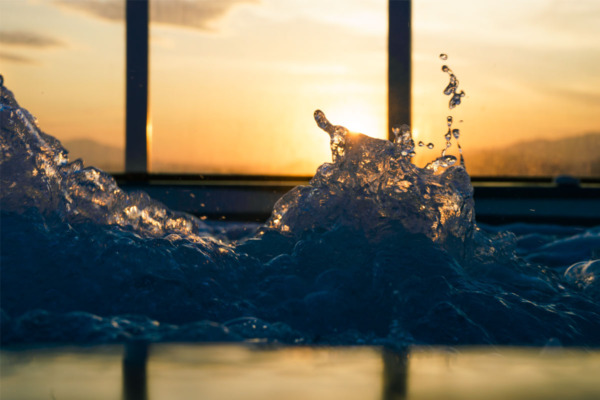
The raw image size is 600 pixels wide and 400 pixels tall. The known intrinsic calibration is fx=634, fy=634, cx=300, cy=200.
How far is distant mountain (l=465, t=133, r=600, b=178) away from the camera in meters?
4.51

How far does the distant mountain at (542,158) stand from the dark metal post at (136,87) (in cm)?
230

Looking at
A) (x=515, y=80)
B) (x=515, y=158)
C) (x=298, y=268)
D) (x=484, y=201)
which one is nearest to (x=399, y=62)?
(x=515, y=80)

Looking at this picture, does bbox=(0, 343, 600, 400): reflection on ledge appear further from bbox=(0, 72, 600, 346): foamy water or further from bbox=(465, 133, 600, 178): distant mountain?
bbox=(465, 133, 600, 178): distant mountain

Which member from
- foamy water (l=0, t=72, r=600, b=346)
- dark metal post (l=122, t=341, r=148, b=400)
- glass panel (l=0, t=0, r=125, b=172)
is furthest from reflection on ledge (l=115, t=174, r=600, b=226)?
dark metal post (l=122, t=341, r=148, b=400)

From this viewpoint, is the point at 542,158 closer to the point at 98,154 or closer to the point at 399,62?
the point at 399,62

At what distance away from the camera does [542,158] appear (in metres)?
4.58

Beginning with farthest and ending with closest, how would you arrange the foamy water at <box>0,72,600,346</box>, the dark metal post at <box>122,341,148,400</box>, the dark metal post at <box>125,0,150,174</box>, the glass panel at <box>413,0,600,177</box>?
Result: the dark metal post at <box>125,0,150,174</box> < the glass panel at <box>413,0,600,177</box> < the foamy water at <box>0,72,600,346</box> < the dark metal post at <box>122,341,148,400</box>

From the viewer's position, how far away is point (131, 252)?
4.66 feet

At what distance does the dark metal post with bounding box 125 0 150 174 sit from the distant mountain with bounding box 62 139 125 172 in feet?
0.23

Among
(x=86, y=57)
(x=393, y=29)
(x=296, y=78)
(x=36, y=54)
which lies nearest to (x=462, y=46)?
(x=393, y=29)

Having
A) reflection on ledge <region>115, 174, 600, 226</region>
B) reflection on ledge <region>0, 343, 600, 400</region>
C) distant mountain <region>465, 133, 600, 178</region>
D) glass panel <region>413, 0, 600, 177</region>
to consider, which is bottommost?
reflection on ledge <region>0, 343, 600, 400</region>

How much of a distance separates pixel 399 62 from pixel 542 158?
1254mm

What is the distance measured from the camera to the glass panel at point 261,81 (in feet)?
14.8

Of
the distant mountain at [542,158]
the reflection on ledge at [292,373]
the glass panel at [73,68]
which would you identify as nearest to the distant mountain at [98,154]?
the glass panel at [73,68]
